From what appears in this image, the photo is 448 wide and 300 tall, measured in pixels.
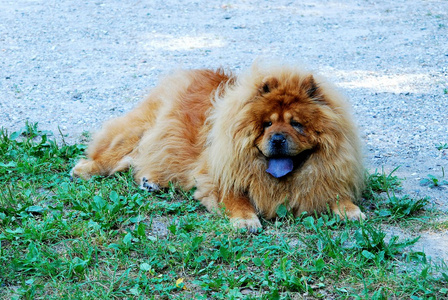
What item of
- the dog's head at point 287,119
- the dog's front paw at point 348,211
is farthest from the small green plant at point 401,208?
the dog's head at point 287,119

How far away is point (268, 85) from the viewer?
4164 millimetres

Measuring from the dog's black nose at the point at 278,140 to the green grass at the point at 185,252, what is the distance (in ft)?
1.91

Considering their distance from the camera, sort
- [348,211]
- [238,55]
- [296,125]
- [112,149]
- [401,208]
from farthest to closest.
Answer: [238,55]
[112,149]
[401,208]
[348,211]
[296,125]

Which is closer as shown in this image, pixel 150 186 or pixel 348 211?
pixel 348 211

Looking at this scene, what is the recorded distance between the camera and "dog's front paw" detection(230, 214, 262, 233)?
13.6ft

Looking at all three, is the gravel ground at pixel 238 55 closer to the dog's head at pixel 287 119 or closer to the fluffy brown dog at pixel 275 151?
the fluffy brown dog at pixel 275 151

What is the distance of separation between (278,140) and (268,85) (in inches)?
17.4

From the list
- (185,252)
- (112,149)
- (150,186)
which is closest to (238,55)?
(112,149)

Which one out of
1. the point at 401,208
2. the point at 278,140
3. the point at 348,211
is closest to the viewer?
the point at 278,140

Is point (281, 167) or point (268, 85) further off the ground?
point (268, 85)

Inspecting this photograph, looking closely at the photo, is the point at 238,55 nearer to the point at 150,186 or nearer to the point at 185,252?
the point at 150,186

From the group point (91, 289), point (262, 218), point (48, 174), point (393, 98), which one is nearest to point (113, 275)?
point (91, 289)

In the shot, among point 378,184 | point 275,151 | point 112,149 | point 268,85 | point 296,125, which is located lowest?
point 378,184

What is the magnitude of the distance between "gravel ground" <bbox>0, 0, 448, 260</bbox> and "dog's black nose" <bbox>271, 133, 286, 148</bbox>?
1202 millimetres
